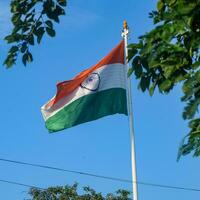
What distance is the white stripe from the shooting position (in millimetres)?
15023

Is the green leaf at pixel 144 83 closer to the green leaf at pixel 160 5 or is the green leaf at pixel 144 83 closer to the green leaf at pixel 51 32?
the green leaf at pixel 160 5

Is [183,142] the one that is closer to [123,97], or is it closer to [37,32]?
[37,32]

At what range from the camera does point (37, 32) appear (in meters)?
4.85

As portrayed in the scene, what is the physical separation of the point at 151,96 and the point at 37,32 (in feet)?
4.29

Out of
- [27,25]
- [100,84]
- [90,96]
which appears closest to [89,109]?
[90,96]

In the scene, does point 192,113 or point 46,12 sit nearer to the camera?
point 192,113

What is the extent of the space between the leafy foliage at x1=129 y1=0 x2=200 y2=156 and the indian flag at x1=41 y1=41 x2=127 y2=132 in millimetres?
10683

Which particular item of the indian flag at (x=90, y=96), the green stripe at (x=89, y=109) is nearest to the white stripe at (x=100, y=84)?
the indian flag at (x=90, y=96)

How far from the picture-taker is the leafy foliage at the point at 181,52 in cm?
336

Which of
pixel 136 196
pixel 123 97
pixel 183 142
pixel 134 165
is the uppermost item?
pixel 123 97

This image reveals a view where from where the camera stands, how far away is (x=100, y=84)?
15.2m

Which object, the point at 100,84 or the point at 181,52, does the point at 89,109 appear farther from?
the point at 181,52

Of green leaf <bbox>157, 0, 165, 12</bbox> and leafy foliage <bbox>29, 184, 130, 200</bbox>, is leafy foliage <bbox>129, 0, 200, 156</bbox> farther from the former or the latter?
leafy foliage <bbox>29, 184, 130, 200</bbox>

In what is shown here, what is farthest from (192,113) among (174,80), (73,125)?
(73,125)
